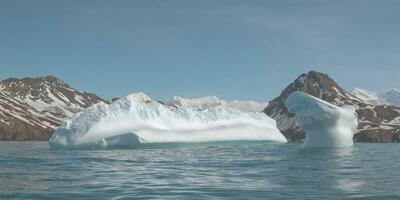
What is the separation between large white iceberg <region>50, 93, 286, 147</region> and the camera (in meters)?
46.9

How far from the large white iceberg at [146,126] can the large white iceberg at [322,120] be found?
22.6 ft

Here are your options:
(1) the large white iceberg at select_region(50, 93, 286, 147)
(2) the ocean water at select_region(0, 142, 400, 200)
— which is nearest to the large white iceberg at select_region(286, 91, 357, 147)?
A: (1) the large white iceberg at select_region(50, 93, 286, 147)

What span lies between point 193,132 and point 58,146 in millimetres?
13332

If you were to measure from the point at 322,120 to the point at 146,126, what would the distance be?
57.3 feet

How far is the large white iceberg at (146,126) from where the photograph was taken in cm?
4694

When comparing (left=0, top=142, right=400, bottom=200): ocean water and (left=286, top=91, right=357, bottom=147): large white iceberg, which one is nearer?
(left=0, top=142, right=400, bottom=200): ocean water

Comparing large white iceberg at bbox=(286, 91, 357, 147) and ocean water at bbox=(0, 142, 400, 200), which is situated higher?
large white iceberg at bbox=(286, 91, 357, 147)

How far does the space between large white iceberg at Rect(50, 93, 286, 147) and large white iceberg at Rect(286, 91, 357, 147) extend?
6.88m

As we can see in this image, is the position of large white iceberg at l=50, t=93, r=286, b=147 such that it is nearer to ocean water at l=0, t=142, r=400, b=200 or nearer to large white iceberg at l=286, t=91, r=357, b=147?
large white iceberg at l=286, t=91, r=357, b=147

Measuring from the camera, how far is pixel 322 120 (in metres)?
52.5

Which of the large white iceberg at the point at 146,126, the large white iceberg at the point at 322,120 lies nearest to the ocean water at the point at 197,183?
the large white iceberg at the point at 146,126

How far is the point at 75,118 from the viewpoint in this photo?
4866cm

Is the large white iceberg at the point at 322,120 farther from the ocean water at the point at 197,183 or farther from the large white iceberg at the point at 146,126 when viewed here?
the ocean water at the point at 197,183

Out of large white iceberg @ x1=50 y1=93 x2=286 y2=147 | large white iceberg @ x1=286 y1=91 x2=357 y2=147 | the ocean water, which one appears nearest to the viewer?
the ocean water
